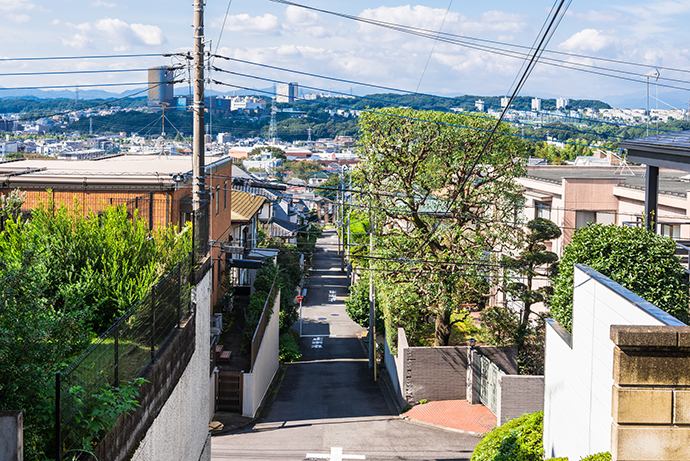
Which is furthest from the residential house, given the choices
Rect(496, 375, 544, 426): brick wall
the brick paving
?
Rect(496, 375, 544, 426): brick wall

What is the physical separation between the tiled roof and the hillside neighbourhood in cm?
22

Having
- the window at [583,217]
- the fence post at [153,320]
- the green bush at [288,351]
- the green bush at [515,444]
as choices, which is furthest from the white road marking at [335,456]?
the window at [583,217]

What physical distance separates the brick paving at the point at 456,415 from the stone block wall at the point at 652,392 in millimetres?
15011

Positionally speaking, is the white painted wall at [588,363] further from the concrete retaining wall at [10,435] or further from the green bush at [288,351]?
the green bush at [288,351]

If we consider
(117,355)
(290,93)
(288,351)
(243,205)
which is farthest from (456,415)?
(290,93)

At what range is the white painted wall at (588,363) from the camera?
22.3 feet

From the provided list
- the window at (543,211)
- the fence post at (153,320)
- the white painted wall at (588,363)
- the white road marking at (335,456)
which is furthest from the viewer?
the window at (543,211)

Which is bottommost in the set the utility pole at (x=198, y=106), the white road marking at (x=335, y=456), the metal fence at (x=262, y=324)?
the white road marking at (x=335, y=456)

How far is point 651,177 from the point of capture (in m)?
14.5

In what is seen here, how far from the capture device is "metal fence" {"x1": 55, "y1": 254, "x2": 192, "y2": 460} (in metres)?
5.70

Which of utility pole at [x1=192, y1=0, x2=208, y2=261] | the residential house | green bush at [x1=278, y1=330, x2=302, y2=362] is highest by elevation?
utility pole at [x1=192, y1=0, x2=208, y2=261]

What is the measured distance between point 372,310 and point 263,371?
8.89m

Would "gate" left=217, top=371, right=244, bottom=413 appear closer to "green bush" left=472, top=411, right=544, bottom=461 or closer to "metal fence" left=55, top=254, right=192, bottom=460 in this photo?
"metal fence" left=55, top=254, right=192, bottom=460

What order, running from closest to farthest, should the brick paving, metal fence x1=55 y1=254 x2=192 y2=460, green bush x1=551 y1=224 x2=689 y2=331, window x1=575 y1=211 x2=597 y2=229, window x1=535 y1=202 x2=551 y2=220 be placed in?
metal fence x1=55 y1=254 x2=192 y2=460, green bush x1=551 y1=224 x2=689 y2=331, the brick paving, window x1=575 y1=211 x2=597 y2=229, window x1=535 y1=202 x2=551 y2=220
